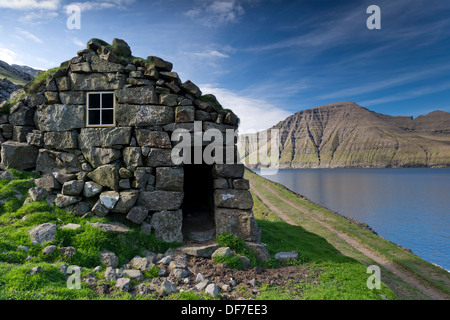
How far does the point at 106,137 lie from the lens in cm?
1063

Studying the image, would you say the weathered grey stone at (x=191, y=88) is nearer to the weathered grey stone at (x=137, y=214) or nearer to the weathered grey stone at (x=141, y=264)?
the weathered grey stone at (x=137, y=214)

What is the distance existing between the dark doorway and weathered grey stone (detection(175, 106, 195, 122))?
3511mm

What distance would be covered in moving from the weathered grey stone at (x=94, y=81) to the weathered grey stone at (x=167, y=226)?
5.88 metres

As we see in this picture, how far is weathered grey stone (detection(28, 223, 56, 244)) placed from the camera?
8.26 m

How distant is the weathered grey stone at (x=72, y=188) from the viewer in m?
10.3

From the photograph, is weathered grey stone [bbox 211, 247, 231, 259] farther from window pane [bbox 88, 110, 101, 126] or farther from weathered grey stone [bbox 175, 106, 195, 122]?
window pane [bbox 88, 110, 101, 126]

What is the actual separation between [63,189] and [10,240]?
264cm

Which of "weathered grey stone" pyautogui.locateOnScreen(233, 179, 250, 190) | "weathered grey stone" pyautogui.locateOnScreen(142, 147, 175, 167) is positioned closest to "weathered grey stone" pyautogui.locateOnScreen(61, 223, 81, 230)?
"weathered grey stone" pyautogui.locateOnScreen(142, 147, 175, 167)

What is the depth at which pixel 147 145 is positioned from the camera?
34.8 ft

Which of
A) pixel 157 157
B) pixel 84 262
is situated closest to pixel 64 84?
pixel 157 157

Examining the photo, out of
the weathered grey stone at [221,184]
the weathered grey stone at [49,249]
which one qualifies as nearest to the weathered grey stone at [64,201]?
the weathered grey stone at [49,249]

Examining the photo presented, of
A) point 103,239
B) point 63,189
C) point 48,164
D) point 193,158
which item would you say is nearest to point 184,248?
point 103,239
